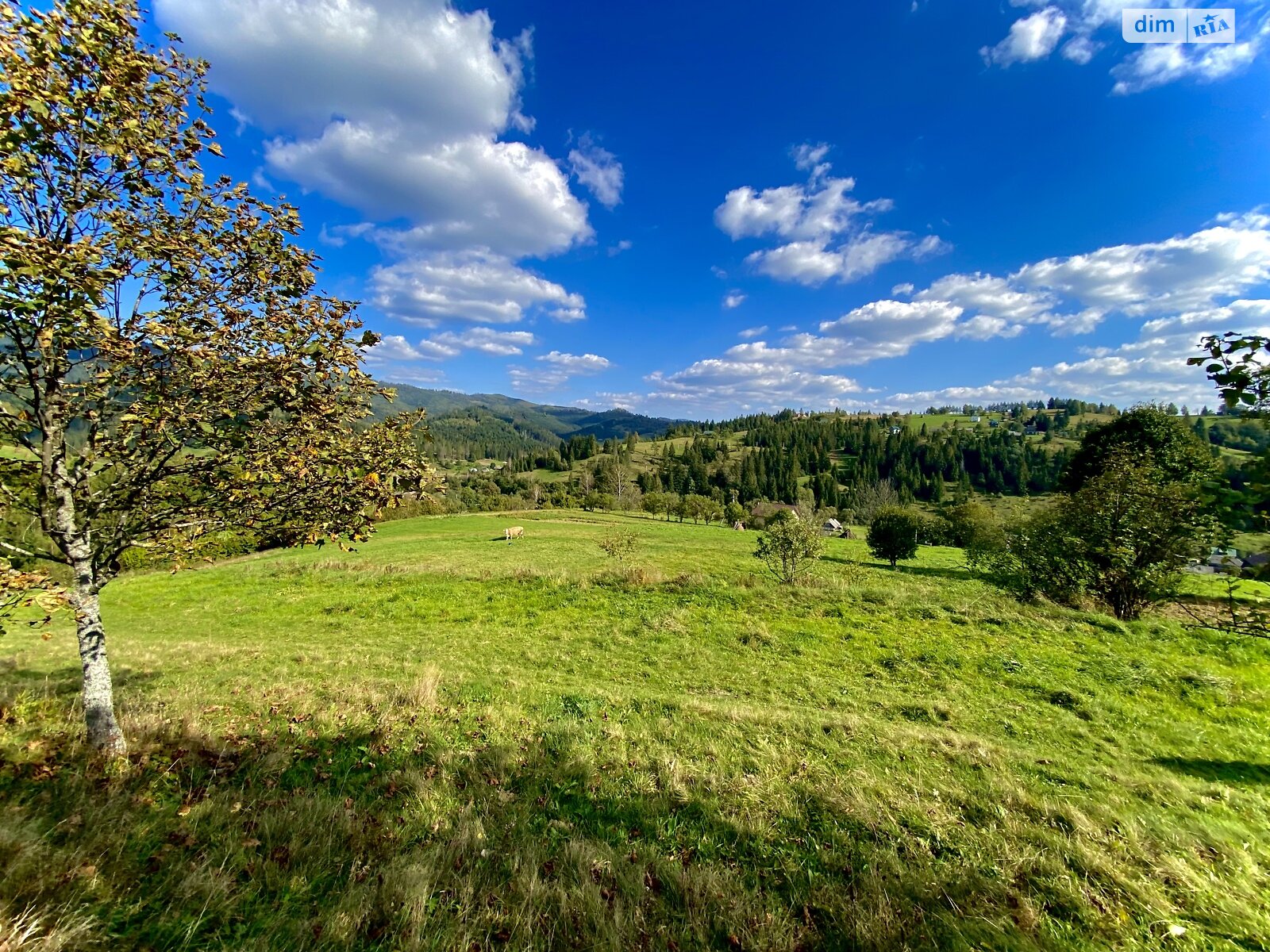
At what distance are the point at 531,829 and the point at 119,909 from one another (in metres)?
3.34

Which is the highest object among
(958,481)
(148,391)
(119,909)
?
(148,391)

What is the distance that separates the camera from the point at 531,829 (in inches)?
208

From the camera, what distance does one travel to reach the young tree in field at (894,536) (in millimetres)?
42344

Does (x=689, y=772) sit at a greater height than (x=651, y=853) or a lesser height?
lesser

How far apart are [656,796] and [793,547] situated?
1949 centimetres

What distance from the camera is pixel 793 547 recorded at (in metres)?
24.0

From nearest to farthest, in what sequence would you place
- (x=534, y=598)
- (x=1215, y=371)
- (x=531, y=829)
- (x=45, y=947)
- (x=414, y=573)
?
(x=45, y=947), (x=1215, y=371), (x=531, y=829), (x=534, y=598), (x=414, y=573)

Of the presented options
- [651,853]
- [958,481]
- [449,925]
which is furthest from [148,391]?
[958,481]

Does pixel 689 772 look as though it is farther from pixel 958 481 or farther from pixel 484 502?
pixel 958 481

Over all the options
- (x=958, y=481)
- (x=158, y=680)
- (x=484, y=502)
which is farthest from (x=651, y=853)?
(x=958, y=481)

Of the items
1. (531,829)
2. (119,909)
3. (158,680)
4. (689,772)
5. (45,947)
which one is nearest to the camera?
(45,947)

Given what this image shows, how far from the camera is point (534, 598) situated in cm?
2166

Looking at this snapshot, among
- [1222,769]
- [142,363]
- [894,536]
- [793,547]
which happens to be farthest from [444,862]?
[894,536]

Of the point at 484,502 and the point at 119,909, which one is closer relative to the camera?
the point at 119,909
